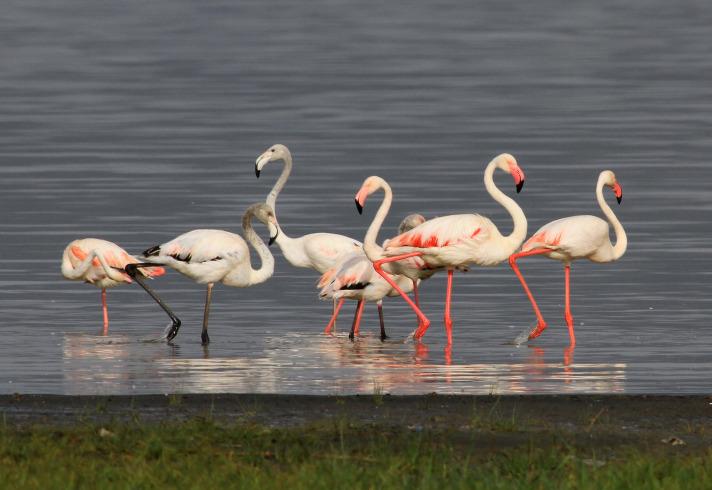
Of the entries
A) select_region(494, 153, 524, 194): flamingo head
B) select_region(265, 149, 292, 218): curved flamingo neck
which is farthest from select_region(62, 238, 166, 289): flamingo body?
select_region(494, 153, 524, 194): flamingo head

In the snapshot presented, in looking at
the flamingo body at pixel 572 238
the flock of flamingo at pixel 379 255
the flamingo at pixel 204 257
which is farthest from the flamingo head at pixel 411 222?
the flamingo at pixel 204 257

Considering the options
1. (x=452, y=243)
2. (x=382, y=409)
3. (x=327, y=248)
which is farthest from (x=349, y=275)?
(x=382, y=409)

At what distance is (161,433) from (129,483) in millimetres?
926

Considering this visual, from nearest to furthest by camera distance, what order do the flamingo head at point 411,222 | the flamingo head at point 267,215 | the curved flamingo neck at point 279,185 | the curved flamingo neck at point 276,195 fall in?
the flamingo head at point 411,222 < the flamingo head at point 267,215 < the curved flamingo neck at point 276,195 < the curved flamingo neck at point 279,185

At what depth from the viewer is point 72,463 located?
8055 mm

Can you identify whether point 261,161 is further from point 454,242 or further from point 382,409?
point 382,409

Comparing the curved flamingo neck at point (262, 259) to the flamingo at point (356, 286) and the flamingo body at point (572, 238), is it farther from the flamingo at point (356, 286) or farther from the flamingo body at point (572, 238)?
the flamingo body at point (572, 238)

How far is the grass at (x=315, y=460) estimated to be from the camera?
7.70 meters

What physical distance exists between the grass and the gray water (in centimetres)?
244

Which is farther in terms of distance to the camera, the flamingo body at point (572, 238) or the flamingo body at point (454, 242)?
the flamingo body at point (572, 238)

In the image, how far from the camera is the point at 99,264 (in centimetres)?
1578

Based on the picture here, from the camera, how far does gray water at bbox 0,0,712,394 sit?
41.7 ft

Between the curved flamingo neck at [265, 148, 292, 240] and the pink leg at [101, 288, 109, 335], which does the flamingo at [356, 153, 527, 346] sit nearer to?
the curved flamingo neck at [265, 148, 292, 240]

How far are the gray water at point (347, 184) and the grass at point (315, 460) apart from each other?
2.44 m
